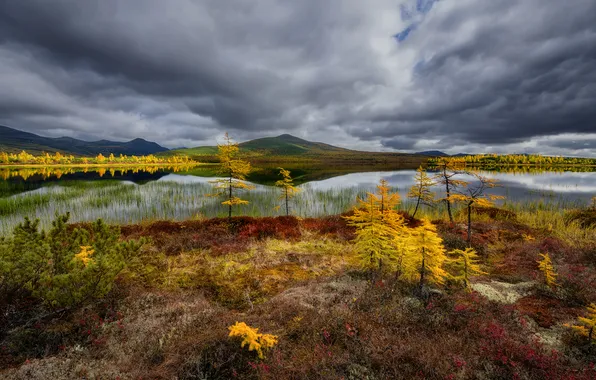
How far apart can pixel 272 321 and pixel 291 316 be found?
48cm

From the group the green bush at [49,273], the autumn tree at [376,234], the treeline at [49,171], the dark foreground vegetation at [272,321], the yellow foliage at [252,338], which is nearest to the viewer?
the dark foreground vegetation at [272,321]

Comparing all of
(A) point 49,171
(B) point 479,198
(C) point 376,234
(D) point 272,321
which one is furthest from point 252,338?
Result: (A) point 49,171

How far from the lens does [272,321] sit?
580cm

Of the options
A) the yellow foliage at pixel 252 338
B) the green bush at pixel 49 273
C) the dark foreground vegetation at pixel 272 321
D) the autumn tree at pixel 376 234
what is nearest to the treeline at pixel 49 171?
the green bush at pixel 49 273

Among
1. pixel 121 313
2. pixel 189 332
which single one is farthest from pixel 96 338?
pixel 189 332

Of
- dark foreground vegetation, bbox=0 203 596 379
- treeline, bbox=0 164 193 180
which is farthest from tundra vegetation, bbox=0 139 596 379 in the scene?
treeline, bbox=0 164 193 180

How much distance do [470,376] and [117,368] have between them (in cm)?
604

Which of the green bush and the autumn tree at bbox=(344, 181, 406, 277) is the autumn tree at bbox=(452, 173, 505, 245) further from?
the green bush

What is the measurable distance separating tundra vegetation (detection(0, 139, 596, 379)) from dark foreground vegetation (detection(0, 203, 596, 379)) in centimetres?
3

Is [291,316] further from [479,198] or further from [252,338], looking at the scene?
[479,198]

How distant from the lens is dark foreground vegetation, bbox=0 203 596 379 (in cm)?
435

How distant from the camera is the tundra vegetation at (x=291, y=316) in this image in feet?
14.4

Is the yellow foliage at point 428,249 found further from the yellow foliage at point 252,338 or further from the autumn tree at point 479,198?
the autumn tree at point 479,198

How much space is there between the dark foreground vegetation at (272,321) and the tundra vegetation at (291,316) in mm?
31
